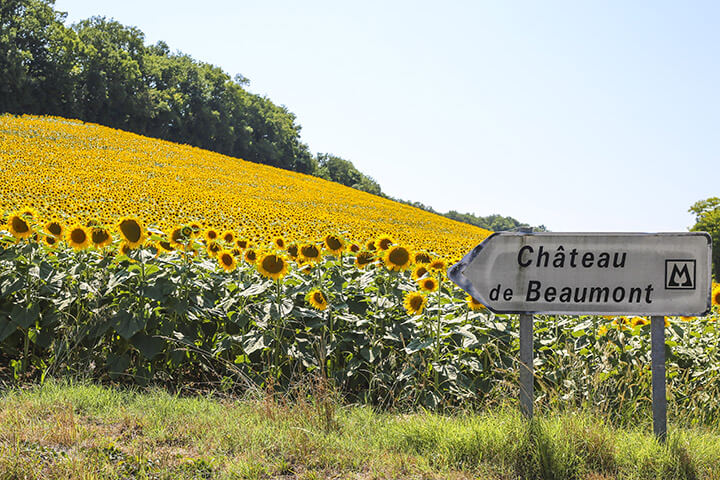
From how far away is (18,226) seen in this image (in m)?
4.66

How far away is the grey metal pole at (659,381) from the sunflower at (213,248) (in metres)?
3.47

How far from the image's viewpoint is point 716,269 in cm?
4462

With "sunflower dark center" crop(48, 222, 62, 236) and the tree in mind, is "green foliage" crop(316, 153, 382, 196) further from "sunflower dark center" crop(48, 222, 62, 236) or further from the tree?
"sunflower dark center" crop(48, 222, 62, 236)

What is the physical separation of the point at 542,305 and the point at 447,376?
3.43 feet

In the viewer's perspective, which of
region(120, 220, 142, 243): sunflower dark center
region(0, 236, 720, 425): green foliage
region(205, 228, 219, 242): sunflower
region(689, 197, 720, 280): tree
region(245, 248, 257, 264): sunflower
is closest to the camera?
region(0, 236, 720, 425): green foliage

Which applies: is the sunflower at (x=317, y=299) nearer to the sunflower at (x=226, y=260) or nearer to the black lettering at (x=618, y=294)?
the sunflower at (x=226, y=260)

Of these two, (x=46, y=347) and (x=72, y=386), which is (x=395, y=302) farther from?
(x=46, y=347)

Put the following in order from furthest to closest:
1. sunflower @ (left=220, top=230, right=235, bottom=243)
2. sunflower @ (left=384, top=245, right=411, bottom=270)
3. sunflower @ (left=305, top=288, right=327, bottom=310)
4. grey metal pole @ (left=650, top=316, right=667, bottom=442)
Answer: sunflower @ (left=220, top=230, right=235, bottom=243) < sunflower @ (left=384, top=245, right=411, bottom=270) < sunflower @ (left=305, top=288, right=327, bottom=310) < grey metal pole @ (left=650, top=316, right=667, bottom=442)

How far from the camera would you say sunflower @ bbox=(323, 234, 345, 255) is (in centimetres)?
492

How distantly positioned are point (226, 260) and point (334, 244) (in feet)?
2.95

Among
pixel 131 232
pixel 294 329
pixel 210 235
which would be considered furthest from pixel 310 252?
pixel 131 232

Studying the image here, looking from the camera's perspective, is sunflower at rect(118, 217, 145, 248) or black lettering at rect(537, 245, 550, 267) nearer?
black lettering at rect(537, 245, 550, 267)

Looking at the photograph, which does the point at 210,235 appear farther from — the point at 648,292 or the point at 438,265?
the point at 648,292

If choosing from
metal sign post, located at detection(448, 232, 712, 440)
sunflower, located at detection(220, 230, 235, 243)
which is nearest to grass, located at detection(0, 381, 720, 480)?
metal sign post, located at detection(448, 232, 712, 440)
